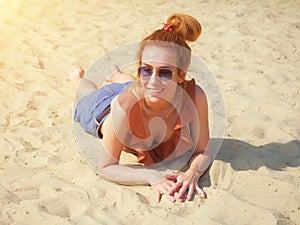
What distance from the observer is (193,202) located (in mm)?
2660

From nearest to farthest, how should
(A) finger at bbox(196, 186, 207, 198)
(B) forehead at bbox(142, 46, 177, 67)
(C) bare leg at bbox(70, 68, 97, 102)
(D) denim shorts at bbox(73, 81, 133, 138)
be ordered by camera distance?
(B) forehead at bbox(142, 46, 177, 67), (A) finger at bbox(196, 186, 207, 198), (D) denim shorts at bbox(73, 81, 133, 138), (C) bare leg at bbox(70, 68, 97, 102)

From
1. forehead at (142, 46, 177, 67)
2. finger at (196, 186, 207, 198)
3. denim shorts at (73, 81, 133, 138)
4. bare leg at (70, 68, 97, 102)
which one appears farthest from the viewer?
bare leg at (70, 68, 97, 102)

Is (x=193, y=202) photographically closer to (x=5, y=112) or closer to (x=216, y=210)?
(x=216, y=210)

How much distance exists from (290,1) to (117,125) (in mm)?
3989

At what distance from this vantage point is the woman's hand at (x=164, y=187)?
2682 mm

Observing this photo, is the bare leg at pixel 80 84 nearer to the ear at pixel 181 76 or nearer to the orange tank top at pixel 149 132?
the orange tank top at pixel 149 132

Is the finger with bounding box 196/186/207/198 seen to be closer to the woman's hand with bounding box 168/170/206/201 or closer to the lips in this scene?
the woman's hand with bounding box 168/170/206/201

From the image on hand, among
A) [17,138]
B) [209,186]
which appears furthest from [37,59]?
[209,186]

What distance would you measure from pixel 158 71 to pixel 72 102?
1.39 m

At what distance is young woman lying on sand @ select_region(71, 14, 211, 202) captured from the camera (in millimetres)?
2621

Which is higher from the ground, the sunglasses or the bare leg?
the sunglasses

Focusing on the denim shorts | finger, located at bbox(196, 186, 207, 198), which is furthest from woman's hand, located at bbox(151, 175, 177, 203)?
the denim shorts

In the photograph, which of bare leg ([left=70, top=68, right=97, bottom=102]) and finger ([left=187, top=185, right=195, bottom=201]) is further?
bare leg ([left=70, top=68, right=97, bottom=102])

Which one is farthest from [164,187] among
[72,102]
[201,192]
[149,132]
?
[72,102]
